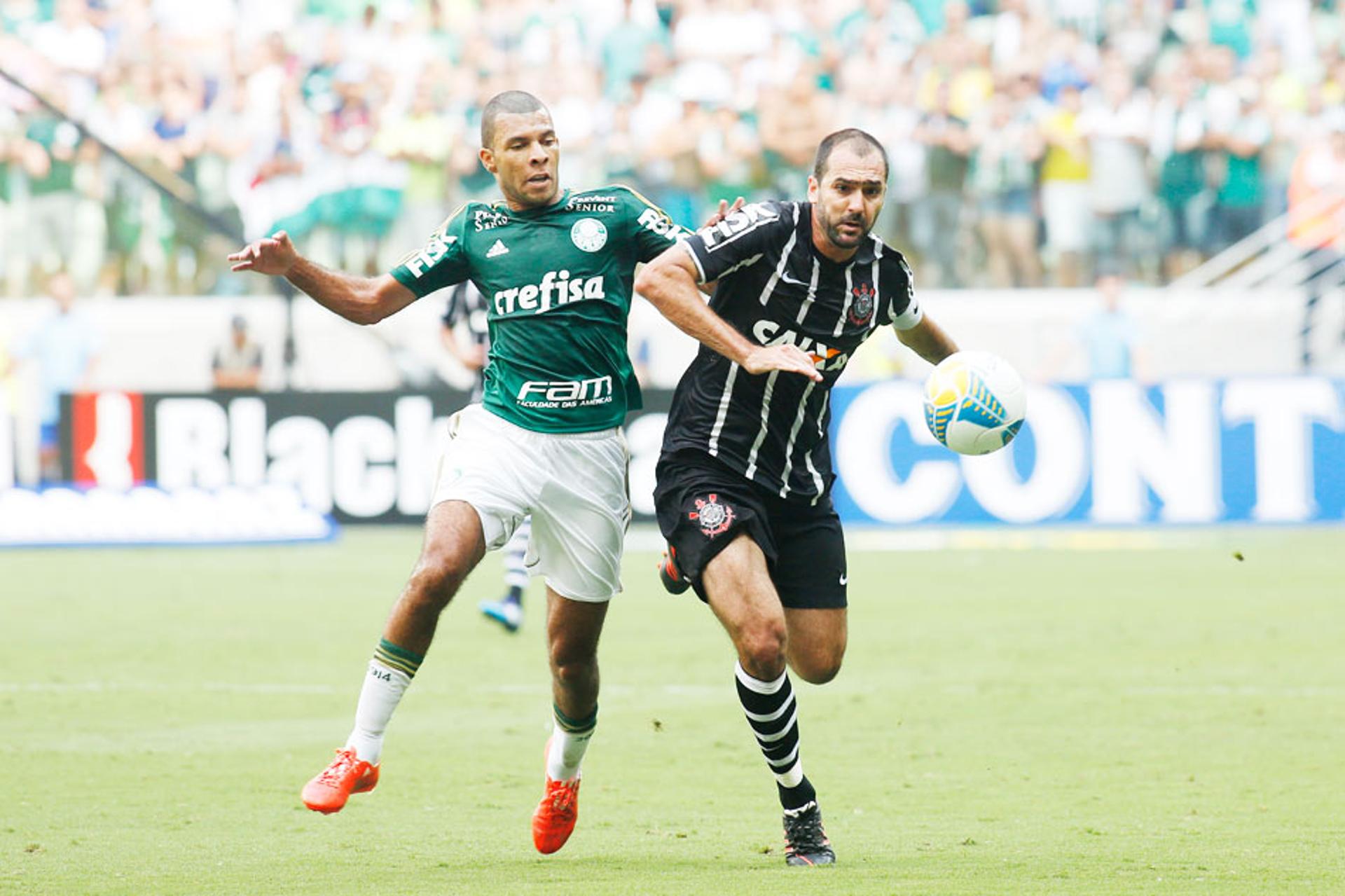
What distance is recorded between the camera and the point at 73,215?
2023cm

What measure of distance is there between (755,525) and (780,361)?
0.70 m

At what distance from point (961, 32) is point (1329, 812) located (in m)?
16.3

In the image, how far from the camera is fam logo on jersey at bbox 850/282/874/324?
22.0 ft

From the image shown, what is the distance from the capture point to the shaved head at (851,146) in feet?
21.0

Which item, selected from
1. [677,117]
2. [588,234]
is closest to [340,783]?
[588,234]

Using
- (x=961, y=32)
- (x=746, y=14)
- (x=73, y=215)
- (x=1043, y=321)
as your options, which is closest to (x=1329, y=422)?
(x=1043, y=321)

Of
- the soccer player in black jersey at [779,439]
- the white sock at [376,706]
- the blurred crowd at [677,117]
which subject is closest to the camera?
the white sock at [376,706]

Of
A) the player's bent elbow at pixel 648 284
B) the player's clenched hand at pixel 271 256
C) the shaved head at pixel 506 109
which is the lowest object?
the player's bent elbow at pixel 648 284

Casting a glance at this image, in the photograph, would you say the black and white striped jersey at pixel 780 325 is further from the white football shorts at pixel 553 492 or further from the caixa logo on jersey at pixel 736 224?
the white football shorts at pixel 553 492

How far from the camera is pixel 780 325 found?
21.9 feet

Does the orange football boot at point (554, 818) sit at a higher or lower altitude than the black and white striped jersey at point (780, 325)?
lower

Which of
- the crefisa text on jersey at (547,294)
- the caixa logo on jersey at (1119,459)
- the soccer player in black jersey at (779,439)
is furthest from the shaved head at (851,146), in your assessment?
the caixa logo on jersey at (1119,459)

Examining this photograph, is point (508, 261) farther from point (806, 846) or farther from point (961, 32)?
point (961, 32)

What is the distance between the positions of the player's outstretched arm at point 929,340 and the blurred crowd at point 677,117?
42.2 ft
